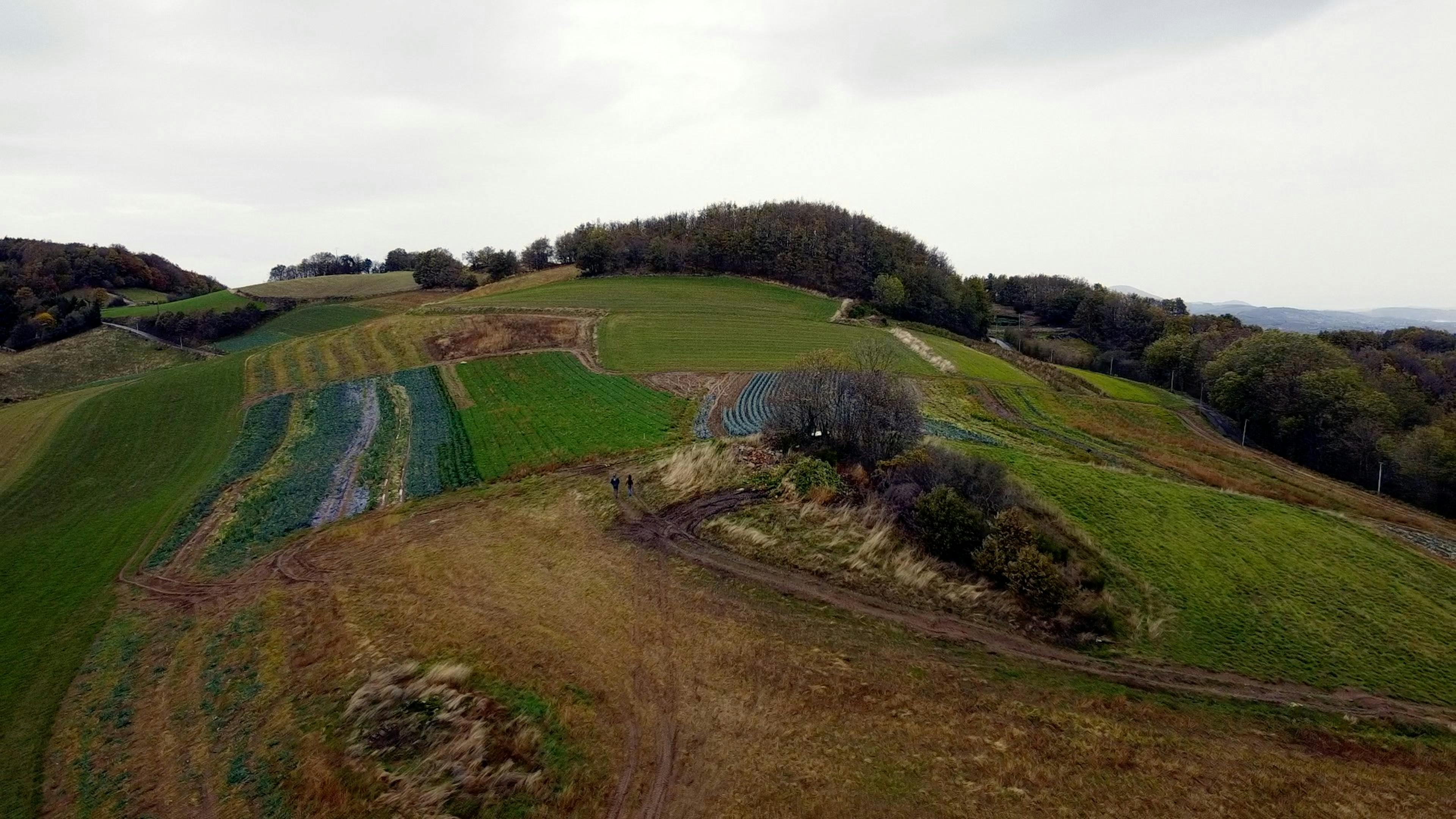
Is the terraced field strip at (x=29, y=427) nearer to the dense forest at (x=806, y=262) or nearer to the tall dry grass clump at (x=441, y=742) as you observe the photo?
the tall dry grass clump at (x=441, y=742)

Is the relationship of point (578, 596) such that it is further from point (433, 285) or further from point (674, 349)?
point (433, 285)

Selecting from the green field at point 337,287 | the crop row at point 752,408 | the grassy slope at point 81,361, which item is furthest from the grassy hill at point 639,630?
the green field at point 337,287

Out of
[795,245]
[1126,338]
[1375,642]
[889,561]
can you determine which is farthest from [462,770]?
A: [1126,338]

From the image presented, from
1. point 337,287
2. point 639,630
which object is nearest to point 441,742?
point 639,630

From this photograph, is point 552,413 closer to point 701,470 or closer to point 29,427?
point 701,470

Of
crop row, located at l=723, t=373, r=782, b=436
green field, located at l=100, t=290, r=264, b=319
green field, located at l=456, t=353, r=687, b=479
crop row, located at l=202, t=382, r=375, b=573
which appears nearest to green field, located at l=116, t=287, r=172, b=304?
green field, located at l=100, t=290, r=264, b=319
